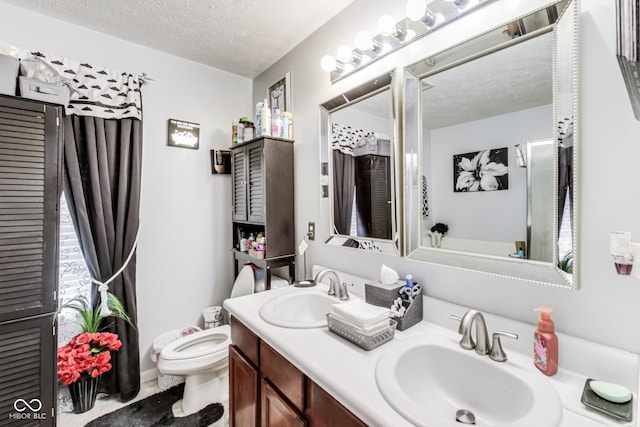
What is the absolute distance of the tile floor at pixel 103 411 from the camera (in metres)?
1.62

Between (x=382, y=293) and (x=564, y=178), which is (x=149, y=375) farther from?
(x=564, y=178)

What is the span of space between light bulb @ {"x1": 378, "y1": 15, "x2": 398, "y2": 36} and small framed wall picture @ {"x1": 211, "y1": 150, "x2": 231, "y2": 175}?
154cm

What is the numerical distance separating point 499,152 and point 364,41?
0.82 metres

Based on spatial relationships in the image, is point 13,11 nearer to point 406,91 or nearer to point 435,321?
point 406,91

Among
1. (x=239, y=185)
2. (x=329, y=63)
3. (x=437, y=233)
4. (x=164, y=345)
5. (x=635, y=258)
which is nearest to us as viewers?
(x=635, y=258)

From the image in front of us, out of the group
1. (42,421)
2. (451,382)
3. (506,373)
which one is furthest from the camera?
(42,421)

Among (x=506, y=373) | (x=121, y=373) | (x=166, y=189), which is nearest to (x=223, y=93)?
(x=166, y=189)

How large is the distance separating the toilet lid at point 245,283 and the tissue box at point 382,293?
1.05 m

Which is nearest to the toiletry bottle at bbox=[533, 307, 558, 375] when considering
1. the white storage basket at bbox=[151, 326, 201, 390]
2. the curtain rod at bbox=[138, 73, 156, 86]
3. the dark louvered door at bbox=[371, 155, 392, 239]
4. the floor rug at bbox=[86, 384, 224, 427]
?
the dark louvered door at bbox=[371, 155, 392, 239]

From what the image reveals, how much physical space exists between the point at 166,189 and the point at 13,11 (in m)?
1.24

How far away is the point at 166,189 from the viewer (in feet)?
6.77

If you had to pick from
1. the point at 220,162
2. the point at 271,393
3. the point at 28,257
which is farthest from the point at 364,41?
the point at 28,257

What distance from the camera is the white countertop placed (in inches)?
25.0

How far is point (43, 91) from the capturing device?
138 cm
